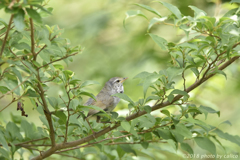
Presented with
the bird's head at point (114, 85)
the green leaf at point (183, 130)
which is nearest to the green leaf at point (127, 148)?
the green leaf at point (183, 130)

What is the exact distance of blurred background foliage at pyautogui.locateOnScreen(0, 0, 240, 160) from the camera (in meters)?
5.45

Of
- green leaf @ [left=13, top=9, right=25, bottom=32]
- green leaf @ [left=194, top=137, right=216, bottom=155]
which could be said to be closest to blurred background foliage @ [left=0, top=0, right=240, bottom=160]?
green leaf @ [left=194, top=137, right=216, bottom=155]

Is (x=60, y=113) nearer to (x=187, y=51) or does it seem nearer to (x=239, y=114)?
(x=187, y=51)

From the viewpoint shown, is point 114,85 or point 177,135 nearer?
point 177,135

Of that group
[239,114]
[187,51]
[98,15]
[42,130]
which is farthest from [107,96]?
[239,114]

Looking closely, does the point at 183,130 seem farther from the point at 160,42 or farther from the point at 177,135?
the point at 160,42

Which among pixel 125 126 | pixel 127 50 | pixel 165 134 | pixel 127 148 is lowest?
pixel 127 50

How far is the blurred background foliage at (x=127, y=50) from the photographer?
5445mm

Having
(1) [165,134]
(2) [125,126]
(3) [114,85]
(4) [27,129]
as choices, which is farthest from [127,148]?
(3) [114,85]

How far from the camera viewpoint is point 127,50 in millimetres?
8094

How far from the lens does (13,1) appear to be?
136 centimetres

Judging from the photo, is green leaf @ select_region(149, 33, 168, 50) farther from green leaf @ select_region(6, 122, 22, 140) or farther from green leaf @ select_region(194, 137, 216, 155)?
green leaf @ select_region(6, 122, 22, 140)

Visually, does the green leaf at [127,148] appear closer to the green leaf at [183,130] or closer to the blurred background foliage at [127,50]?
the green leaf at [183,130]

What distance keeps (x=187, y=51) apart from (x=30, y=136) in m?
1.52
